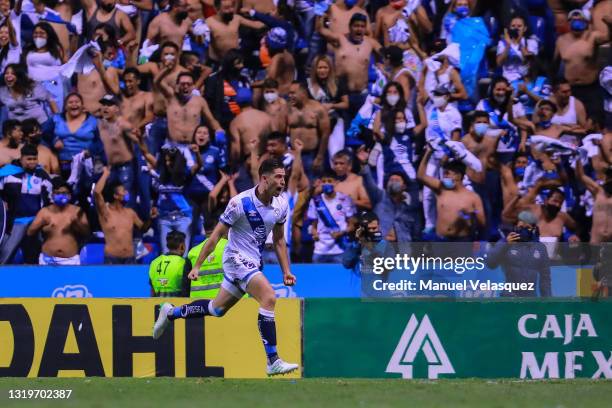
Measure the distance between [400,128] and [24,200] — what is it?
562cm

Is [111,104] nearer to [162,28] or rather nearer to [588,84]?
[162,28]

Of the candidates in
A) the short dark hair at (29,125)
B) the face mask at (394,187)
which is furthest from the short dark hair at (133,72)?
the face mask at (394,187)

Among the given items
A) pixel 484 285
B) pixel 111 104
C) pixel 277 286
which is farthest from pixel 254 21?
pixel 484 285

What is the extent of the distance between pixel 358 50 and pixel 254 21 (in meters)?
1.64

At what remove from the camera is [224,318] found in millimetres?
11367

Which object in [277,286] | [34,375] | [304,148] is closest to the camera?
[34,375]

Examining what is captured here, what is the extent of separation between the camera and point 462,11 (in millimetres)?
16312

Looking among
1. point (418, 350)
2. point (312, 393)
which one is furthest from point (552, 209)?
point (312, 393)

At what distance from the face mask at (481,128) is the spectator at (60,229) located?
589 centimetres

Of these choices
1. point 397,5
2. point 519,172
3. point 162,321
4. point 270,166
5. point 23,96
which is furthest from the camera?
point 23,96

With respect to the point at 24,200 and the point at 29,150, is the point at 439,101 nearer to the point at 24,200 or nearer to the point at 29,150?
the point at 29,150

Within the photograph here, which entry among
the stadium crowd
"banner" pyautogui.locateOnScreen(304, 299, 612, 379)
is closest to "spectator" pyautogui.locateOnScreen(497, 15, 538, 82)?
the stadium crowd

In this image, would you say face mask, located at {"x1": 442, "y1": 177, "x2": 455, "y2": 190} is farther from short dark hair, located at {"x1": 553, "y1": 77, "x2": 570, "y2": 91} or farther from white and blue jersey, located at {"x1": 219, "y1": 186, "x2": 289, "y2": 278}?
white and blue jersey, located at {"x1": 219, "y1": 186, "x2": 289, "y2": 278}

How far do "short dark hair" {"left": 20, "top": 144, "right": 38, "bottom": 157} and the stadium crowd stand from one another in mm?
29
